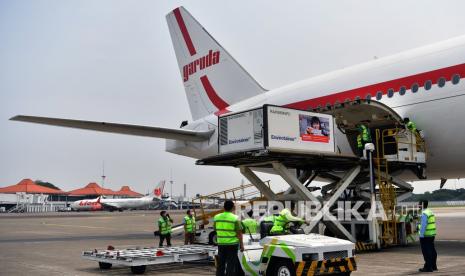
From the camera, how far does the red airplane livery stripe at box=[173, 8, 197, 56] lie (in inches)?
1054

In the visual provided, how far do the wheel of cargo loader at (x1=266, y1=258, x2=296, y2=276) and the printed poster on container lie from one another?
190 inches

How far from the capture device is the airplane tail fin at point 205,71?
25.1m

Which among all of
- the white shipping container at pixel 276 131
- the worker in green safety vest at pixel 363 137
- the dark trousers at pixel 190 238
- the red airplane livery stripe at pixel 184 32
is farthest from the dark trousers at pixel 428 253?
the red airplane livery stripe at pixel 184 32

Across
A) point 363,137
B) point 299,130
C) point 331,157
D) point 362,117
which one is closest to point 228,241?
point 299,130

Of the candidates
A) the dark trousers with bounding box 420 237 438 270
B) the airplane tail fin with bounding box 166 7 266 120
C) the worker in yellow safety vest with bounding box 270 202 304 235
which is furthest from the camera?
the airplane tail fin with bounding box 166 7 266 120

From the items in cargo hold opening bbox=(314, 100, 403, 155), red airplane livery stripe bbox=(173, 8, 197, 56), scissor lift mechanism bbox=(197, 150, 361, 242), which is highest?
red airplane livery stripe bbox=(173, 8, 197, 56)

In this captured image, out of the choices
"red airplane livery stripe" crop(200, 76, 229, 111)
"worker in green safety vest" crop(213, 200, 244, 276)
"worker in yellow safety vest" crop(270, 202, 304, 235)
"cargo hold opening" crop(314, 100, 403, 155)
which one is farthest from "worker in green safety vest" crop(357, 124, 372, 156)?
"red airplane livery stripe" crop(200, 76, 229, 111)

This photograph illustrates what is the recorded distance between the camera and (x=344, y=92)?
59.7 ft

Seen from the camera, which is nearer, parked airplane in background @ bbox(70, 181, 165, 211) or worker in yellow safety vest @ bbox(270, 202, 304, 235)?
worker in yellow safety vest @ bbox(270, 202, 304, 235)

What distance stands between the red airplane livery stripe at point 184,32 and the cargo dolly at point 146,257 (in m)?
16.1

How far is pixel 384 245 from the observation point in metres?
15.1

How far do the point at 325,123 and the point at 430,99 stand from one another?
12.0 feet

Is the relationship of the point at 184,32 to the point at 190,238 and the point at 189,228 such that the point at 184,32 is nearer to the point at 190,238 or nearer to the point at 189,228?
the point at 189,228

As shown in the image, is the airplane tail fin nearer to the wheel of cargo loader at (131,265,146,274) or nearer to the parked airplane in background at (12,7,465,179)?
the parked airplane in background at (12,7,465,179)
